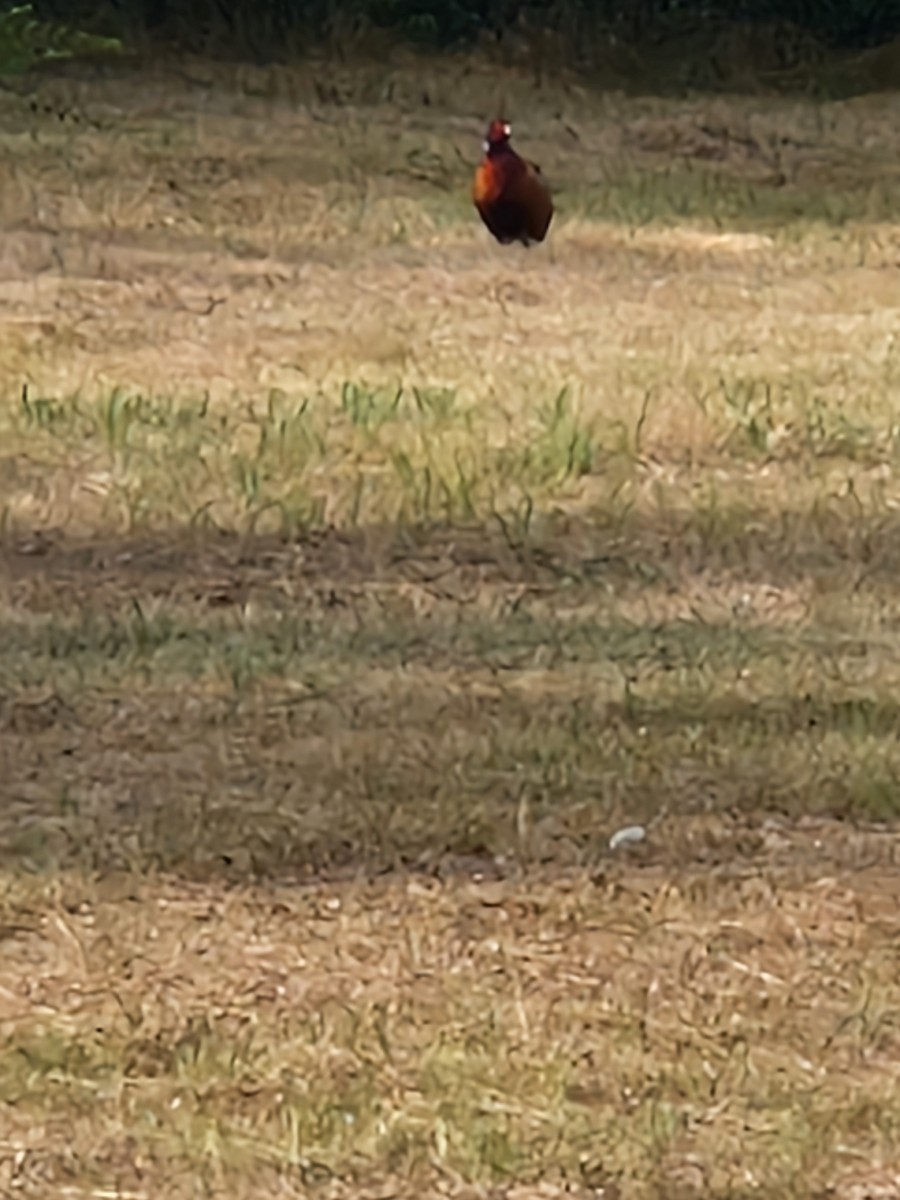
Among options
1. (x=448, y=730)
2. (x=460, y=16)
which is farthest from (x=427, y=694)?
(x=460, y=16)

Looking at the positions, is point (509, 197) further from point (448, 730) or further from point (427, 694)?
point (448, 730)

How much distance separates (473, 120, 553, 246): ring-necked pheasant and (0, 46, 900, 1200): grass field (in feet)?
1.03

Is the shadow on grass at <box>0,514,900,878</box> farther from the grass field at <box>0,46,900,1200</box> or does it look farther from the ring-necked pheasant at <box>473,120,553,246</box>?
the ring-necked pheasant at <box>473,120,553,246</box>

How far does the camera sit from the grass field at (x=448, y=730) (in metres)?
2.62

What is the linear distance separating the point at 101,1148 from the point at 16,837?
2.89ft

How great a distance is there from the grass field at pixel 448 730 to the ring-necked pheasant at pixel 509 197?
12.4 inches

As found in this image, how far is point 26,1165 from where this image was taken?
2.49 meters

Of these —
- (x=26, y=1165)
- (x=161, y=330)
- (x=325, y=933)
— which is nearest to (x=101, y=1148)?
(x=26, y=1165)

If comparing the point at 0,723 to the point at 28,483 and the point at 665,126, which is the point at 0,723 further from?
the point at 665,126

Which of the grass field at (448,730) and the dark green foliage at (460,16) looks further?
the dark green foliage at (460,16)

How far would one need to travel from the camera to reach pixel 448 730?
3783 millimetres

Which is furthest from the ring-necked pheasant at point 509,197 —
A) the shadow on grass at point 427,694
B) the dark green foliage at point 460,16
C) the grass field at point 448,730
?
the dark green foliage at point 460,16

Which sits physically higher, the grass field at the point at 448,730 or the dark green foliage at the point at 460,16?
the grass field at the point at 448,730

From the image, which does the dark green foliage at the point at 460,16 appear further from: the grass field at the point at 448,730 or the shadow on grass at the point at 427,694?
the shadow on grass at the point at 427,694
